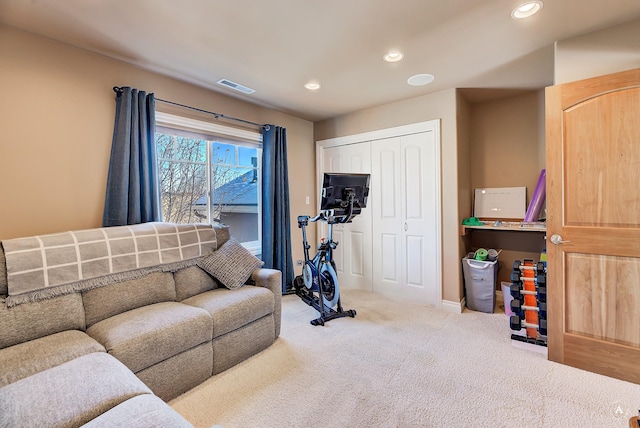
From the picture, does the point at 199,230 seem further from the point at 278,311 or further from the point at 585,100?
the point at 585,100

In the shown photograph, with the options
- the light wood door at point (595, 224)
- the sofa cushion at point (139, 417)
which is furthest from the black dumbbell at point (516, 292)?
the sofa cushion at point (139, 417)

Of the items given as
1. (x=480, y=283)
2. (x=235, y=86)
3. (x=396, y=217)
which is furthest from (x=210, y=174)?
(x=480, y=283)

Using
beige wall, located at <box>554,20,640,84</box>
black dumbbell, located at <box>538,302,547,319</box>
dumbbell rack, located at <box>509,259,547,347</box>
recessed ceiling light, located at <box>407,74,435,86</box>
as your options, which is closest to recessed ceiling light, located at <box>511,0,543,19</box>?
beige wall, located at <box>554,20,640,84</box>

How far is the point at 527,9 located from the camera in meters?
1.87

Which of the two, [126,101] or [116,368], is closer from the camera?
[116,368]

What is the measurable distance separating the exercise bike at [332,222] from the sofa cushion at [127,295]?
4.64 feet

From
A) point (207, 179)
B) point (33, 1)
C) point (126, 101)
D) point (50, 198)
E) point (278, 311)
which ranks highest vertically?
point (33, 1)

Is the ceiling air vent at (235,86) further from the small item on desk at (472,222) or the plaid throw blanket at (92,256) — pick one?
the small item on desk at (472,222)

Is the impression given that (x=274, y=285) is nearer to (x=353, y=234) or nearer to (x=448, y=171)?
(x=353, y=234)

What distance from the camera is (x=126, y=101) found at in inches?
97.1

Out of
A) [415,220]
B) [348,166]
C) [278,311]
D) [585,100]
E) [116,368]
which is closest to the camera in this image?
[116,368]

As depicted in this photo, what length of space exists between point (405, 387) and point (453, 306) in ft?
5.42

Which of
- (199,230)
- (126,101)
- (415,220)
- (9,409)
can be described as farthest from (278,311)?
(126,101)

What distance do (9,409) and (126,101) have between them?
2221 millimetres
